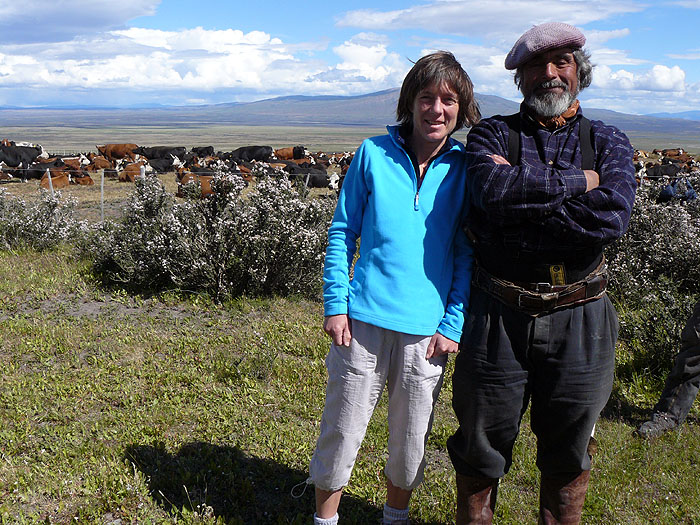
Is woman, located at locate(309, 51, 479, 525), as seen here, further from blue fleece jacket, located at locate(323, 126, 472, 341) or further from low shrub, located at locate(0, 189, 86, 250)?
low shrub, located at locate(0, 189, 86, 250)

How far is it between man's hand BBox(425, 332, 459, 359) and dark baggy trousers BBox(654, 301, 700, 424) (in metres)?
2.21

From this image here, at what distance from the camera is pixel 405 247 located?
240 centimetres

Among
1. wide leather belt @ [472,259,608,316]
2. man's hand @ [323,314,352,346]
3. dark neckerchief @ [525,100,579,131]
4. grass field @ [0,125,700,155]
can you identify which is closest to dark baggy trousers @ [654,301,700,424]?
wide leather belt @ [472,259,608,316]

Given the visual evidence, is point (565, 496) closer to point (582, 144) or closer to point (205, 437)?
point (582, 144)

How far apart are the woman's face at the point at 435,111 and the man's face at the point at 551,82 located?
29cm

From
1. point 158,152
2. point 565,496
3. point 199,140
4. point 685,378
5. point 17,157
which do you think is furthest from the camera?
point 199,140

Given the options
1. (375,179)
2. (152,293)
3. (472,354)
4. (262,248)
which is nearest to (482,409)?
(472,354)

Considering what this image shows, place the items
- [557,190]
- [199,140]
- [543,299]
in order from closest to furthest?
[557,190] < [543,299] < [199,140]

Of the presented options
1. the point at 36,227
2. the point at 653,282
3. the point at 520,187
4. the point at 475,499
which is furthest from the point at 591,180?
the point at 36,227

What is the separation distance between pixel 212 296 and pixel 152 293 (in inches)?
Answer: 28.0

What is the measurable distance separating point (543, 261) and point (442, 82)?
765 mm

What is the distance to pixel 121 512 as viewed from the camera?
121 inches

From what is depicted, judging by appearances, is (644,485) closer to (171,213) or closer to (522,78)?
(522,78)

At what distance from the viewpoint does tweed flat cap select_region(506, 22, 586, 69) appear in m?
2.23
